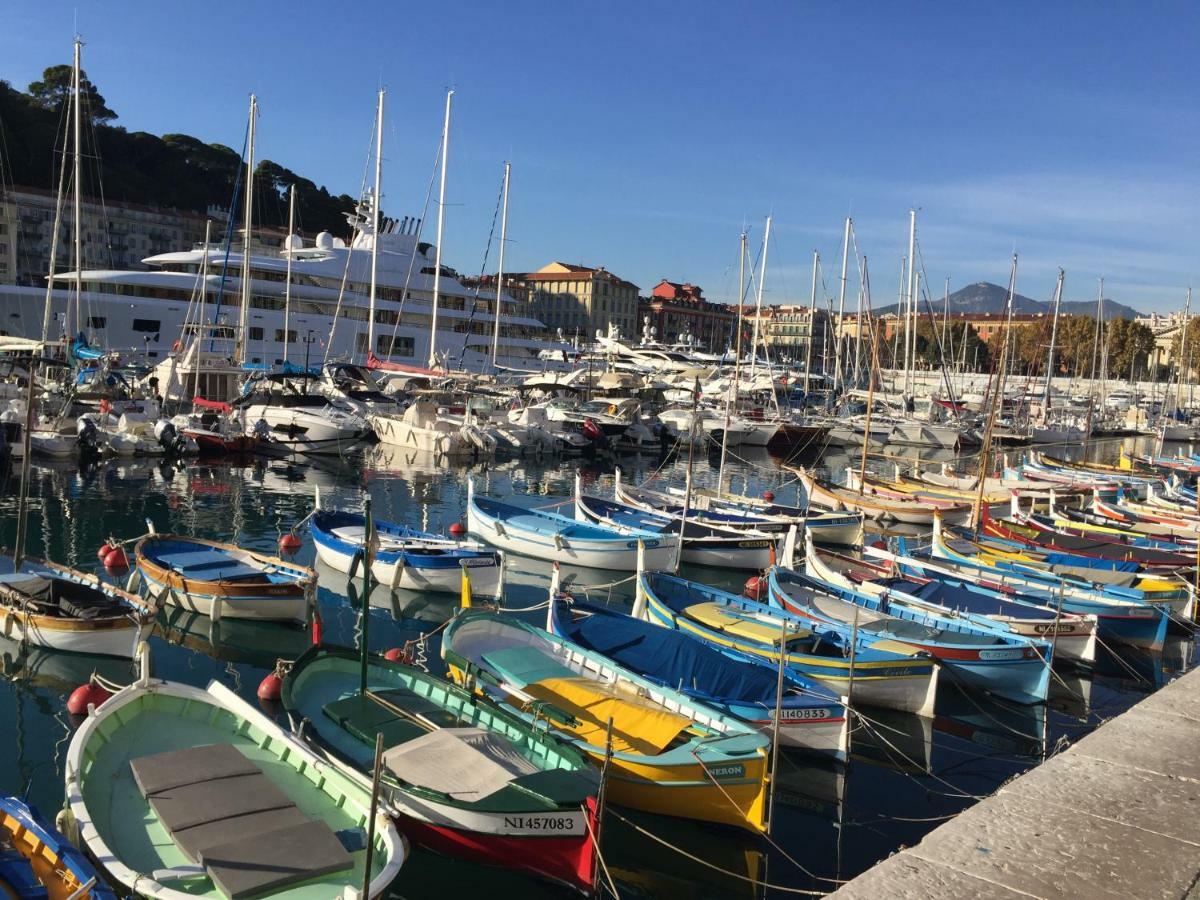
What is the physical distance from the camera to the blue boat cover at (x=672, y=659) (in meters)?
13.2

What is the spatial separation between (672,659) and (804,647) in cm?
269

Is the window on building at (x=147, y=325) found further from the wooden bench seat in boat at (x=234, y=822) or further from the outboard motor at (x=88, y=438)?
the wooden bench seat in boat at (x=234, y=822)

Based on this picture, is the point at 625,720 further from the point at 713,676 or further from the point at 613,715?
the point at 713,676

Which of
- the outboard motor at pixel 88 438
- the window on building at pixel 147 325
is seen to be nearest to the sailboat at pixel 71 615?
the outboard motor at pixel 88 438

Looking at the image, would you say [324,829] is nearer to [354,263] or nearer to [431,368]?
[431,368]

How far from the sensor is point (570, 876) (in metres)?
9.18

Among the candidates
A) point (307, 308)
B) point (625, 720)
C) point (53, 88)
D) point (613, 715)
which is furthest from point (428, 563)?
point (53, 88)

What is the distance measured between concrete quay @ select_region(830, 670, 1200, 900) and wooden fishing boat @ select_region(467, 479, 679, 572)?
43.9 ft

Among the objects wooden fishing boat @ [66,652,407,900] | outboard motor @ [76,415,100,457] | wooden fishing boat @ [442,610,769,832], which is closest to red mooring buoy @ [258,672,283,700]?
wooden fishing boat @ [442,610,769,832]

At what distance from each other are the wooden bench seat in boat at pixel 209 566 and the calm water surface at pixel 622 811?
84 cm

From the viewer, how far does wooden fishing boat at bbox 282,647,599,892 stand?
9.05 meters

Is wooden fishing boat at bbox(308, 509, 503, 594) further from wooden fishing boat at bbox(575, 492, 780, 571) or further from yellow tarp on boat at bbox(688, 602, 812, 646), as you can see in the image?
wooden fishing boat at bbox(575, 492, 780, 571)

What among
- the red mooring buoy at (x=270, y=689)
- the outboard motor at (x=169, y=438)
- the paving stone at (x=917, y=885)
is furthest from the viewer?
the outboard motor at (x=169, y=438)

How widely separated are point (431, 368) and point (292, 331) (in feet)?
64.1
